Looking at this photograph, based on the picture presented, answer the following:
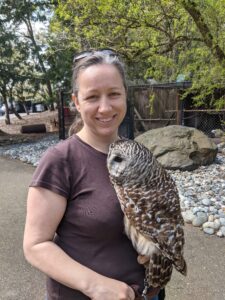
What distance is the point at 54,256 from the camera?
50.0 inches

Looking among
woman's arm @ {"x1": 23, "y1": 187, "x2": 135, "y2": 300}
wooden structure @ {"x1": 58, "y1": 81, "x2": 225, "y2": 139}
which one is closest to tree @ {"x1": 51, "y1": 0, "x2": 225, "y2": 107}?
woman's arm @ {"x1": 23, "y1": 187, "x2": 135, "y2": 300}

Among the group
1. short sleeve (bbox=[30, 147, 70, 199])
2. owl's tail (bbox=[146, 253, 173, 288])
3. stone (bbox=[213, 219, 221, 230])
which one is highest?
short sleeve (bbox=[30, 147, 70, 199])

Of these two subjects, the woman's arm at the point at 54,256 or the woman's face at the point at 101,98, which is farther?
the woman's face at the point at 101,98

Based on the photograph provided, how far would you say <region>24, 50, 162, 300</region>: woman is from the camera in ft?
4.22

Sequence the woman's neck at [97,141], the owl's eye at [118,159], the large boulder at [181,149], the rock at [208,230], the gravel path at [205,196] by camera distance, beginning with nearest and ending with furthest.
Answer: the owl's eye at [118,159] → the woman's neck at [97,141] → the rock at [208,230] → the gravel path at [205,196] → the large boulder at [181,149]

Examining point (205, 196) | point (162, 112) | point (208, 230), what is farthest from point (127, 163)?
point (162, 112)

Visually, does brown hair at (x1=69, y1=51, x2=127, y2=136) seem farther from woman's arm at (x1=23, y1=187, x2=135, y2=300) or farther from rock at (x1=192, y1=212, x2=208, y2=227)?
rock at (x1=192, y1=212, x2=208, y2=227)

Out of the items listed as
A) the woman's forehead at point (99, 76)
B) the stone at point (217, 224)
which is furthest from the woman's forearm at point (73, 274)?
the stone at point (217, 224)

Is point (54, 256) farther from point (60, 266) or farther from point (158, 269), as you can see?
point (158, 269)

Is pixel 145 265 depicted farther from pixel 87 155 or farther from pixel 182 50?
pixel 182 50

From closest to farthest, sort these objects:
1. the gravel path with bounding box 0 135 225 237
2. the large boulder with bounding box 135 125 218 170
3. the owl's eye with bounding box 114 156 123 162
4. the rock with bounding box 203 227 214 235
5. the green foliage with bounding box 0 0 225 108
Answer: the owl's eye with bounding box 114 156 123 162
the rock with bounding box 203 227 214 235
the gravel path with bounding box 0 135 225 237
the green foliage with bounding box 0 0 225 108
the large boulder with bounding box 135 125 218 170

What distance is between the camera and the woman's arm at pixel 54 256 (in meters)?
1.24

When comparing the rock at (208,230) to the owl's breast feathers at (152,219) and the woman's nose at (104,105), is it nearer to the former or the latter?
the owl's breast feathers at (152,219)

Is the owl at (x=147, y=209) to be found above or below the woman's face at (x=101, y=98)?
below
